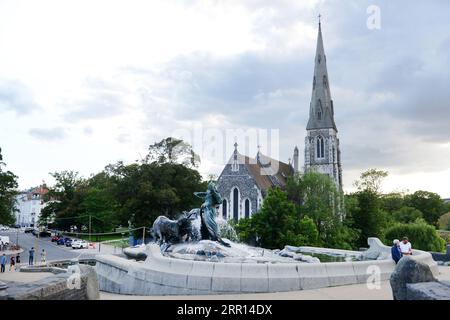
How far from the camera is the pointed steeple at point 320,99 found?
75125mm

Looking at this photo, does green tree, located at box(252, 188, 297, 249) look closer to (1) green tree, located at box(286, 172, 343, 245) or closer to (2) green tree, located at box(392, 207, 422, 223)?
(1) green tree, located at box(286, 172, 343, 245)

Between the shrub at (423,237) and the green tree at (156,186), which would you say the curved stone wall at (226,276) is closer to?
the green tree at (156,186)

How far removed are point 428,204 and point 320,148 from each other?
84.6 ft

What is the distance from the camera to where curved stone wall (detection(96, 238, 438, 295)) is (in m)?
10.6

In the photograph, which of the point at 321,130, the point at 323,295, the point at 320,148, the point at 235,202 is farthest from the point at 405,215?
the point at 323,295

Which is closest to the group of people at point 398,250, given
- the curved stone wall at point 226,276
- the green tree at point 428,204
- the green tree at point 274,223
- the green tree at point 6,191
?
the curved stone wall at point 226,276

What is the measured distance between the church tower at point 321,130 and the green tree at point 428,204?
18895 millimetres

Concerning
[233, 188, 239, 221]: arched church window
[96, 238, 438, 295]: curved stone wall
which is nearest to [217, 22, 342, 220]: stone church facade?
[233, 188, 239, 221]: arched church window

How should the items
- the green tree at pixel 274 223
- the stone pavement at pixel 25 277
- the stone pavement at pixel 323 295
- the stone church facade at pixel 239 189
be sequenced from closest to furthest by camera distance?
the stone pavement at pixel 323 295 → the stone pavement at pixel 25 277 → the green tree at pixel 274 223 → the stone church facade at pixel 239 189

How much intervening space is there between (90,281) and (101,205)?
199 feet

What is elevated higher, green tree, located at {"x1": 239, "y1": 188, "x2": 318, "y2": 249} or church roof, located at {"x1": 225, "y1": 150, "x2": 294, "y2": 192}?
church roof, located at {"x1": 225, "y1": 150, "x2": 294, "y2": 192}

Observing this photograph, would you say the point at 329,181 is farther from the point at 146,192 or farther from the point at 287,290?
the point at 287,290

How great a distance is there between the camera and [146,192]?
4188cm

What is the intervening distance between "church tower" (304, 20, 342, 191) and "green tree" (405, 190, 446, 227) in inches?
744
